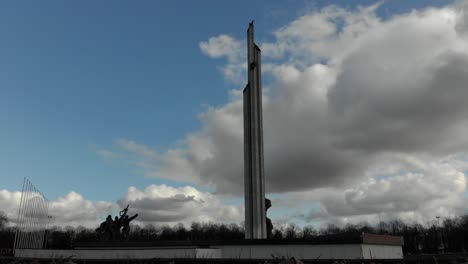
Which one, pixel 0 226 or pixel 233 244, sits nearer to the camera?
pixel 233 244

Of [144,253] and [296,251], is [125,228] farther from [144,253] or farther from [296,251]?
[296,251]

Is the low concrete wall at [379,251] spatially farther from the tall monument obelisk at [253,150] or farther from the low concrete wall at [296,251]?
the tall monument obelisk at [253,150]

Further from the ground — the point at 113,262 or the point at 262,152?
the point at 262,152

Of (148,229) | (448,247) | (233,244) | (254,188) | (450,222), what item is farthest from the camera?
(148,229)

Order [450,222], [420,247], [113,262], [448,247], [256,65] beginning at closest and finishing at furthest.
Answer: [113,262] < [256,65] < [448,247] < [420,247] < [450,222]

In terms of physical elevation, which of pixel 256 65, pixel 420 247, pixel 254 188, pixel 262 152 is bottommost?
pixel 420 247

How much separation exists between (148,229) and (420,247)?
8114 centimetres

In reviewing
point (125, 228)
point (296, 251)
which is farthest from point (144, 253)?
point (296, 251)

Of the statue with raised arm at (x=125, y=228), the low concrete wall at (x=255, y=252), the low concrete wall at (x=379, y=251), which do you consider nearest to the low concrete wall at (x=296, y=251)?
the low concrete wall at (x=255, y=252)

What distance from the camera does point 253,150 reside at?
1463 inches

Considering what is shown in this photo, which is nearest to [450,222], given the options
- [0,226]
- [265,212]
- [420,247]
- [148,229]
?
[420,247]

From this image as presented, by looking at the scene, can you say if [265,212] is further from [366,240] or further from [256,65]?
[256,65]

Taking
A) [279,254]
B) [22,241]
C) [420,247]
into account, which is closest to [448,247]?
[420,247]

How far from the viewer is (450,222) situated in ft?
377
